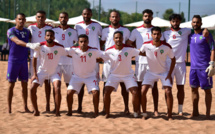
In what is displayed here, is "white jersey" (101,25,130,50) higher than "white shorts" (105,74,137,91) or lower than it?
higher

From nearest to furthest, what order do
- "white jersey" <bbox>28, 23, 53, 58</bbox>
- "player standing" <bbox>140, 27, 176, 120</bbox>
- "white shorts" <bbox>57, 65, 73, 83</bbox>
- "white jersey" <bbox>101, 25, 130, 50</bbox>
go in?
"player standing" <bbox>140, 27, 176, 120</bbox>, "white jersey" <bbox>101, 25, 130, 50</bbox>, "white shorts" <bbox>57, 65, 73, 83</bbox>, "white jersey" <bbox>28, 23, 53, 58</bbox>

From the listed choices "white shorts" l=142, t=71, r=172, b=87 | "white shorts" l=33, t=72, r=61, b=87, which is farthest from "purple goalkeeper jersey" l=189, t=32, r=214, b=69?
"white shorts" l=33, t=72, r=61, b=87

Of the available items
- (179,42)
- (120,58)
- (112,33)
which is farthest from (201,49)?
(112,33)

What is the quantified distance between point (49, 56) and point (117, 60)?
1472 mm

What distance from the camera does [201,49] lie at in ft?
23.7

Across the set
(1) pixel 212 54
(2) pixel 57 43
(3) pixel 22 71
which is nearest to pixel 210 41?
(1) pixel 212 54

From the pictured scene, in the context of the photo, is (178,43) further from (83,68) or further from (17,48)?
(17,48)

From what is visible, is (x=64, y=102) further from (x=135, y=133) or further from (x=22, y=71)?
(x=135, y=133)

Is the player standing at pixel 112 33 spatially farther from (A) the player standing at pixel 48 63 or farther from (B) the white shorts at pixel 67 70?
(A) the player standing at pixel 48 63

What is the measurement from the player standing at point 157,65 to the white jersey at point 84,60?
1038 millimetres

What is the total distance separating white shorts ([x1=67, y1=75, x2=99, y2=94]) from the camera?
7332 millimetres

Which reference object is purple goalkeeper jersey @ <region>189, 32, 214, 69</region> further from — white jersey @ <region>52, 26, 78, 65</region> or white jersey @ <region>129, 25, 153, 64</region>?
white jersey @ <region>52, 26, 78, 65</region>

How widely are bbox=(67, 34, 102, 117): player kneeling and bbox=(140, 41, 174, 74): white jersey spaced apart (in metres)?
1.02

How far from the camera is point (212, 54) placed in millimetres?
7148
